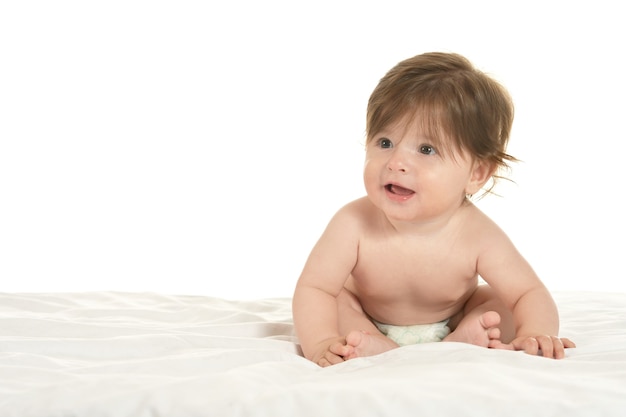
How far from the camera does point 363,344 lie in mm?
1734

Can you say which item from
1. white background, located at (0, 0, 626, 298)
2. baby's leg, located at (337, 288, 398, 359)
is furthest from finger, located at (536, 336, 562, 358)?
white background, located at (0, 0, 626, 298)

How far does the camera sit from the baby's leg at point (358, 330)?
5.65 ft

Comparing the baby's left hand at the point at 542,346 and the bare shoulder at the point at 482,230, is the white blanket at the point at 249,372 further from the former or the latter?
the bare shoulder at the point at 482,230

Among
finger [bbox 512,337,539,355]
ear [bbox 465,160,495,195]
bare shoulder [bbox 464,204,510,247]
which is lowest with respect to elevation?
finger [bbox 512,337,539,355]

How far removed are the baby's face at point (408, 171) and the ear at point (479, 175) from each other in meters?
0.09

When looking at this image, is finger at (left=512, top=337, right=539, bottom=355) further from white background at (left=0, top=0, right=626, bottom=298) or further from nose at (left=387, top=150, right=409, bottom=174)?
white background at (left=0, top=0, right=626, bottom=298)

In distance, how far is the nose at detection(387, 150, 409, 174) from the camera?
1867 millimetres

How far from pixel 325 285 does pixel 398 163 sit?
34cm

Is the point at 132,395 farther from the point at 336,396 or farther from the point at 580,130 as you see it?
the point at 580,130

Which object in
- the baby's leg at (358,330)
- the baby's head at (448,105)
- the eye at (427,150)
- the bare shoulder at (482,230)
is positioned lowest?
the baby's leg at (358,330)

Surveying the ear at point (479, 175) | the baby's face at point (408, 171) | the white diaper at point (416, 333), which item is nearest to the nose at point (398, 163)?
the baby's face at point (408, 171)

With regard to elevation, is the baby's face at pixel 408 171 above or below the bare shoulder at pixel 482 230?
above

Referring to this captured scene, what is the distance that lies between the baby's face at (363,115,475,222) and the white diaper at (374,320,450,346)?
12.8 inches

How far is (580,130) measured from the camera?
4.47 meters
